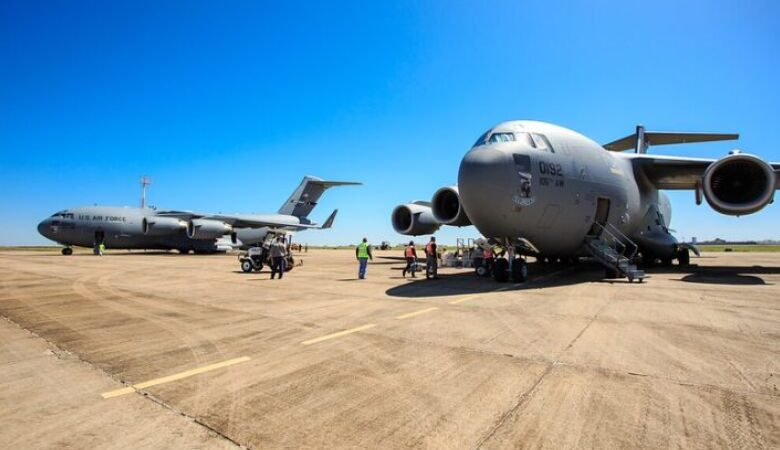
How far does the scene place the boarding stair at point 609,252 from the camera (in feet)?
39.5

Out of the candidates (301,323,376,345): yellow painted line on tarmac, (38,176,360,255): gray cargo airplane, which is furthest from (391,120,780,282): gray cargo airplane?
(38,176,360,255): gray cargo airplane

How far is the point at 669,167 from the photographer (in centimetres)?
1598

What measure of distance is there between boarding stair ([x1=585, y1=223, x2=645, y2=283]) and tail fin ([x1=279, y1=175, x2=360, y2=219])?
88.9ft

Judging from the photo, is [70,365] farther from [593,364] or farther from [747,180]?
[747,180]

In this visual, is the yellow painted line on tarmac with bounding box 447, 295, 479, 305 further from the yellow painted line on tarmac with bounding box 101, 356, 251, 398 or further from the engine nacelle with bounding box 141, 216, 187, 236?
the engine nacelle with bounding box 141, 216, 187, 236

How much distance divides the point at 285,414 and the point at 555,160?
1032 cm

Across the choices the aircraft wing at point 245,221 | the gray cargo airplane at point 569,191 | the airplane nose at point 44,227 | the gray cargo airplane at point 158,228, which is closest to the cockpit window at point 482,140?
the gray cargo airplane at point 569,191

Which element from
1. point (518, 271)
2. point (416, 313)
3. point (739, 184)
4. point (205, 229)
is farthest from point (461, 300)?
point (205, 229)

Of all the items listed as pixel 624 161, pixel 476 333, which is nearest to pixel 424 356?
pixel 476 333

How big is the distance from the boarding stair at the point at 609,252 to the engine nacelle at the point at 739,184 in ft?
9.76

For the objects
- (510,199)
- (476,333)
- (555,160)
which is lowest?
(476,333)

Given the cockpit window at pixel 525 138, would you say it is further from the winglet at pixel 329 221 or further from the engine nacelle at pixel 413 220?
the winglet at pixel 329 221

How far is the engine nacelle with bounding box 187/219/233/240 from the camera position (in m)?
31.5

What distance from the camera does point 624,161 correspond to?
15.4 meters
